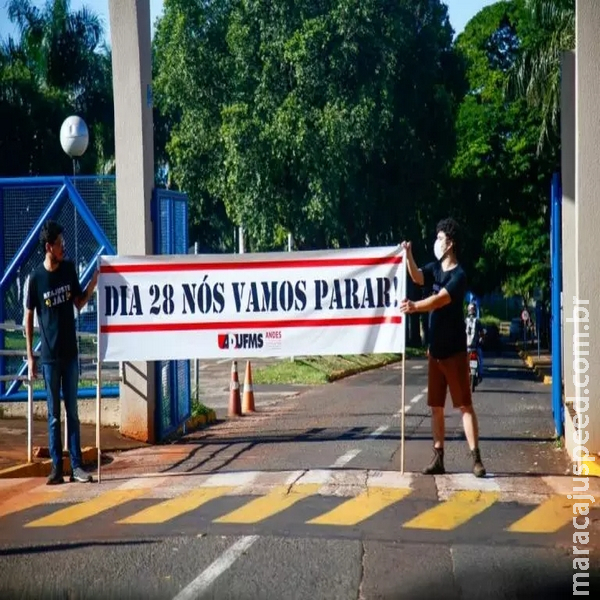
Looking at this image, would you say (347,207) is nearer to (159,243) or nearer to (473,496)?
(159,243)

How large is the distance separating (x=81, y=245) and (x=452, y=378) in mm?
6200


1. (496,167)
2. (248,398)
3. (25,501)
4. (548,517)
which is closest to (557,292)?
(548,517)

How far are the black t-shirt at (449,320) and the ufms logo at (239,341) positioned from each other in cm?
178

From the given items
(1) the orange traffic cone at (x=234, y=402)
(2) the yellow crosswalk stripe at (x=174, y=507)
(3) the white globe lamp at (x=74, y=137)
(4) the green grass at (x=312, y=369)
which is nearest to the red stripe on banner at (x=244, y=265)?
(2) the yellow crosswalk stripe at (x=174, y=507)

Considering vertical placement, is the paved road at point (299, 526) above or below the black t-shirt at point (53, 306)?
below

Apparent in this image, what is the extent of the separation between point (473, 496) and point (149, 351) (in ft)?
11.8

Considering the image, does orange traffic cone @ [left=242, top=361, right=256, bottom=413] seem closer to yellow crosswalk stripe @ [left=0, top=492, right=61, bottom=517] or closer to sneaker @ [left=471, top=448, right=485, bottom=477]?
sneaker @ [left=471, top=448, right=485, bottom=477]

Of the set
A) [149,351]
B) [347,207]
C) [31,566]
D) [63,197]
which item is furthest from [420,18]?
[31,566]

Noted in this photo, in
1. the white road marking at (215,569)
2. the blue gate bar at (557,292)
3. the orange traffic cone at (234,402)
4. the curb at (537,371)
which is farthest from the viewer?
the curb at (537,371)

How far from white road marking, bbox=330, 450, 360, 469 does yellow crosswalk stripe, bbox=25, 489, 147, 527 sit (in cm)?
217

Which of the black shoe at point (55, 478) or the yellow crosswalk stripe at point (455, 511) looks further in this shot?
the black shoe at point (55, 478)

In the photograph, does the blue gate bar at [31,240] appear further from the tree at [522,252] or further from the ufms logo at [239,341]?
the tree at [522,252]

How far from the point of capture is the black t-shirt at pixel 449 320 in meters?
10.9

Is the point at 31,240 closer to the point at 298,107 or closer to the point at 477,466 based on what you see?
the point at 477,466
